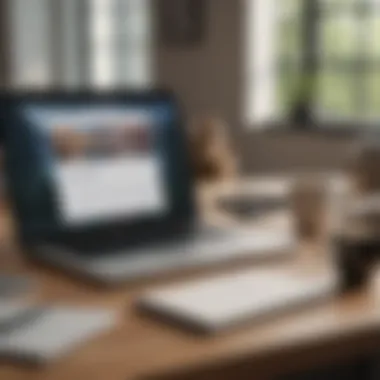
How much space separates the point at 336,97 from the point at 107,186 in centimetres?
303

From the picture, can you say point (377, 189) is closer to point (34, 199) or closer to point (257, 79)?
point (34, 199)

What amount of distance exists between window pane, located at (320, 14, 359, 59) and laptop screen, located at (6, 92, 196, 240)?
2.88 meters

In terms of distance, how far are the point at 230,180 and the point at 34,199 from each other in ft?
3.93

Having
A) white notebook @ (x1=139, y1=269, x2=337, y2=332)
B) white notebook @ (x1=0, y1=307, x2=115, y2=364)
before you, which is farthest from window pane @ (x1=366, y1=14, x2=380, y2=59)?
white notebook @ (x1=0, y1=307, x2=115, y2=364)

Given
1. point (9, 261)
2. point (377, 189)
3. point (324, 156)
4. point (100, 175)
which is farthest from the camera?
point (324, 156)

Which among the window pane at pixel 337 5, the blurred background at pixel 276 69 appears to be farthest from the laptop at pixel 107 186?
the window pane at pixel 337 5

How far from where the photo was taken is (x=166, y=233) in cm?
174

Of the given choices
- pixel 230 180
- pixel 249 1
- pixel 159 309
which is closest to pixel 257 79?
pixel 249 1

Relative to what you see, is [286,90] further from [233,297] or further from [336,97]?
[233,297]

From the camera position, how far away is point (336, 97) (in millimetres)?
4578

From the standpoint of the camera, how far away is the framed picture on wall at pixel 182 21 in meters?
4.73

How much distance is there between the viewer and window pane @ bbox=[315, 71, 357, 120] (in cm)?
456

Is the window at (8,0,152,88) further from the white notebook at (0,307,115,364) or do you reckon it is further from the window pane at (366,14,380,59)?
the white notebook at (0,307,115,364)

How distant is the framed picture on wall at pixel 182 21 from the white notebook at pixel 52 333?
11.7 feet
